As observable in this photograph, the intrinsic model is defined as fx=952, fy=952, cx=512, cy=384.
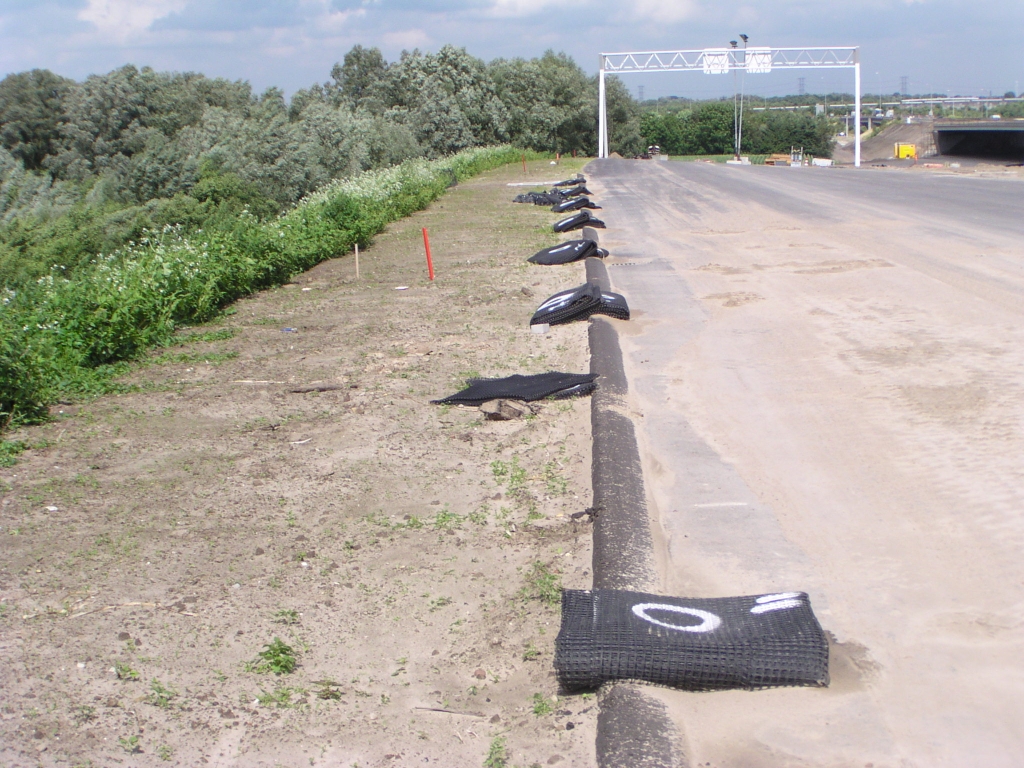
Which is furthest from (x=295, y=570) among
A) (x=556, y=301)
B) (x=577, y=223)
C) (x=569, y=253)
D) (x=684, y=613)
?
(x=577, y=223)

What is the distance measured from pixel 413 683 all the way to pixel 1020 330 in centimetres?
682

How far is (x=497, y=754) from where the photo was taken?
10.6 feet

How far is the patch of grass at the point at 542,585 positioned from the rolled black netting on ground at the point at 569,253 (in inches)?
410

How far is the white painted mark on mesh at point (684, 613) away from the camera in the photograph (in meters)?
3.68

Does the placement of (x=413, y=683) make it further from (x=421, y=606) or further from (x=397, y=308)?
(x=397, y=308)

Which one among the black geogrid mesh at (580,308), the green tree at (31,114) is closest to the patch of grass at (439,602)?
the black geogrid mesh at (580,308)

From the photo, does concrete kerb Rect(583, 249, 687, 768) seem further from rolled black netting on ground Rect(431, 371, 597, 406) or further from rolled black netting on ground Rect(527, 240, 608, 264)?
rolled black netting on ground Rect(527, 240, 608, 264)

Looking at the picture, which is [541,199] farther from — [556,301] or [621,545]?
[621,545]

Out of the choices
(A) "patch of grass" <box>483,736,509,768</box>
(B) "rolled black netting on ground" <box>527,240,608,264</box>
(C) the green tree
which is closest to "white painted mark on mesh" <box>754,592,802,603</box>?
(A) "patch of grass" <box>483,736,509,768</box>

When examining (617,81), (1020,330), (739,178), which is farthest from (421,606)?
(617,81)

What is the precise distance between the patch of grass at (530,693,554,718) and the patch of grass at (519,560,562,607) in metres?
0.68

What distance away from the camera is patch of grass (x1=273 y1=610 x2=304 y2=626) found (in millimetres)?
4121

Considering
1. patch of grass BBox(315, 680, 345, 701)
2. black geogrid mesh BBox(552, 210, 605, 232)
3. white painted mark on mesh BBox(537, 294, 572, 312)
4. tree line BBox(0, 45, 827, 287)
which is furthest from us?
tree line BBox(0, 45, 827, 287)

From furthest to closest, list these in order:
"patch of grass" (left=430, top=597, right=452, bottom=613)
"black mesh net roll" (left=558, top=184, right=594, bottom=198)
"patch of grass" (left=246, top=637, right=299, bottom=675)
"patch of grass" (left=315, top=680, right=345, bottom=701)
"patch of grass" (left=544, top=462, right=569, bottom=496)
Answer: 1. "black mesh net roll" (left=558, top=184, right=594, bottom=198)
2. "patch of grass" (left=544, top=462, right=569, bottom=496)
3. "patch of grass" (left=430, top=597, right=452, bottom=613)
4. "patch of grass" (left=246, top=637, right=299, bottom=675)
5. "patch of grass" (left=315, top=680, right=345, bottom=701)
